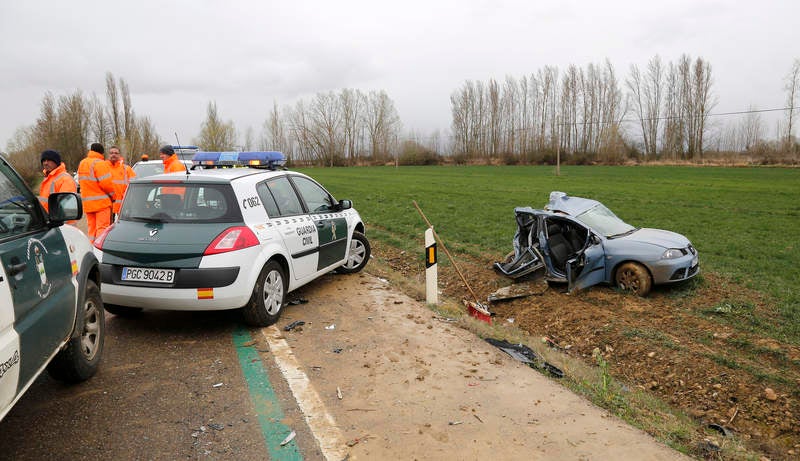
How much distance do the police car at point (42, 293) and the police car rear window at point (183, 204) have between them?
1148 millimetres

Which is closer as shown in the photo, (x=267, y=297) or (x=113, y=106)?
(x=267, y=297)

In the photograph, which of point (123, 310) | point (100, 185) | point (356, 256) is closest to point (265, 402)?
point (123, 310)

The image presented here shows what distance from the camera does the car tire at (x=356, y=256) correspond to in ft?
26.0

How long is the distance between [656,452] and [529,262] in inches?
215

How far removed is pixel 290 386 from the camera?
4.04 metres

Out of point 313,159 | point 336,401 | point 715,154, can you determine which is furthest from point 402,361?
point 313,159

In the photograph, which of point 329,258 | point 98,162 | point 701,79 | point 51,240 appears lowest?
point 329,258

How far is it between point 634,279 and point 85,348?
6.86 metres

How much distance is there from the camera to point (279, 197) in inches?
240

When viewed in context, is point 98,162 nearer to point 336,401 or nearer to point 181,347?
point 181,347

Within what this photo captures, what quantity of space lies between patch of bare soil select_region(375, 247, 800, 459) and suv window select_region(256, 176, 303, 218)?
343 centimetres

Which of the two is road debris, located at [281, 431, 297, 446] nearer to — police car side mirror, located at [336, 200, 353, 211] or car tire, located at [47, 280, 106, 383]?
car tire, located at [47, 280, 106, 383]

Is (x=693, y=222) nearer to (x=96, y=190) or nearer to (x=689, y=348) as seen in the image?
(x=689, y=348)

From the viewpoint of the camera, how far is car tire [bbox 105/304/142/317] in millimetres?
5288
